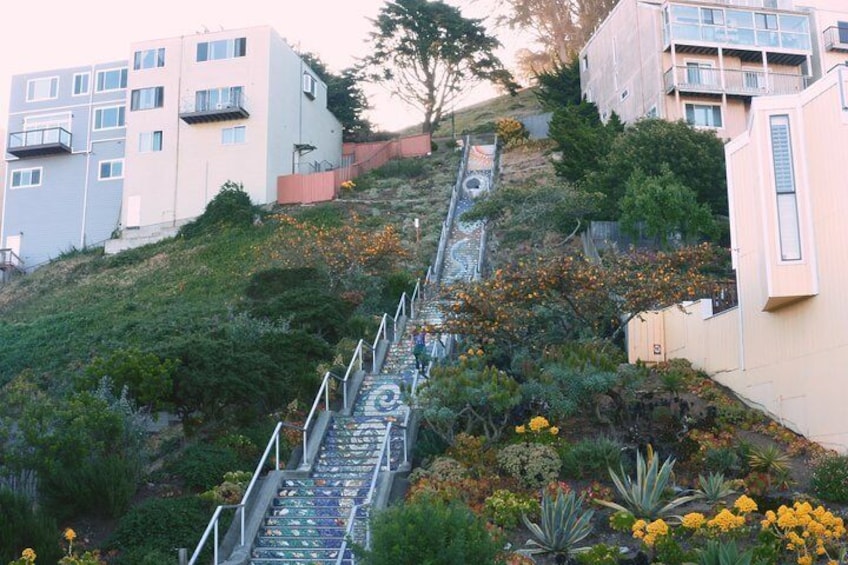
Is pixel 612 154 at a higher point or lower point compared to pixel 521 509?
higher

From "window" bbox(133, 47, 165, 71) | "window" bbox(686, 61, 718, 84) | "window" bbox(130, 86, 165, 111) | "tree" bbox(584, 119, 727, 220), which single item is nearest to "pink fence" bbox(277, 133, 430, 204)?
"window" bbox(130, 86, 165, 111)

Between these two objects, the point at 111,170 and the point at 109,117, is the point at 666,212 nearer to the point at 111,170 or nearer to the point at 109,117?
the point at 111,170

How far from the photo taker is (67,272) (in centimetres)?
4459

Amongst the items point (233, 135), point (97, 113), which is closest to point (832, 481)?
point (233, 135)

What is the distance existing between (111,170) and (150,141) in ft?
11.0

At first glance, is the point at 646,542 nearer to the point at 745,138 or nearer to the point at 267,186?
the point at 745,138

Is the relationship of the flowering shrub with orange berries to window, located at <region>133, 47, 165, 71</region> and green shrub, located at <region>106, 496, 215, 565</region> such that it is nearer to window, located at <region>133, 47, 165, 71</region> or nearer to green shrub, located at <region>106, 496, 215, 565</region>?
green shrub, located at <region>106, 496, 215, 565</region>

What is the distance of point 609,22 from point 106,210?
88.1ft

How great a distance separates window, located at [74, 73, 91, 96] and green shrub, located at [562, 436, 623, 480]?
42955mm

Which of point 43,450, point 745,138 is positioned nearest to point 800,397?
point 745,138

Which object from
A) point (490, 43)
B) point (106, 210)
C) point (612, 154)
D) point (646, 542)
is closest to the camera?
point (646, 542)

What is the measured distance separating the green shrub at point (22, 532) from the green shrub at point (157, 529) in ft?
2.76

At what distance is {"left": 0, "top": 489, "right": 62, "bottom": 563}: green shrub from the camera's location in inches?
518

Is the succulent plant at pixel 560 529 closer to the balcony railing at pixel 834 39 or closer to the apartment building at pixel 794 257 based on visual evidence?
the apartment building at pixel 794 257
